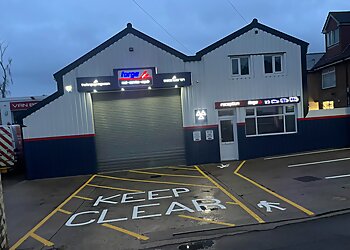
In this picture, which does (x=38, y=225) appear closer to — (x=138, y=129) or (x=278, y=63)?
(x=138, y=129)

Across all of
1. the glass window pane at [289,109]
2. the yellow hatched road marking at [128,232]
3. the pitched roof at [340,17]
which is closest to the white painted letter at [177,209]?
the yellow hatched road marking at [128,232]

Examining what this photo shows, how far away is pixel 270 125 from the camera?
15.7 meters

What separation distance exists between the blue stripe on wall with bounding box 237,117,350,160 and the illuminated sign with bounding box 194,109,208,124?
1.93m

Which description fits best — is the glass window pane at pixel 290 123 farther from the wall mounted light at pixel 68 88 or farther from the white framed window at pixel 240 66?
the wall mounted light at pixel 68 88

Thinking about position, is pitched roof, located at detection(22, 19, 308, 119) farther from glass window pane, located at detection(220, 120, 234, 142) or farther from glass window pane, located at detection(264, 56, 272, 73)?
glass window pane, located at detection(220, 120, 234, 142)

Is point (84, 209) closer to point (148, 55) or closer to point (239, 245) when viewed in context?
point (239, 245)

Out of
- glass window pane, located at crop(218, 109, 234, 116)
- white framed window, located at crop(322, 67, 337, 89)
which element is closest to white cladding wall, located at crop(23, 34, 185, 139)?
glass window pane, located at crop(218, 109, 234, 116)

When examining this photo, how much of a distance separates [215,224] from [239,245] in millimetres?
1234

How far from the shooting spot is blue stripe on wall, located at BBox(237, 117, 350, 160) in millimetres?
15414

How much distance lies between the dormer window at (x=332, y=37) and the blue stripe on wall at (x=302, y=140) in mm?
11650

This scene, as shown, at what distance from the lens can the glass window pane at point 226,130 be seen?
50.6 feet

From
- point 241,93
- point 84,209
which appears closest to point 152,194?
point 84,209

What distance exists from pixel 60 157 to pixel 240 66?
10.5 meters

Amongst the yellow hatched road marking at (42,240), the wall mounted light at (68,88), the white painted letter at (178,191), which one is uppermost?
the wall mounted light at (68,88)
